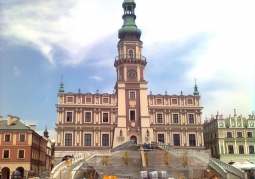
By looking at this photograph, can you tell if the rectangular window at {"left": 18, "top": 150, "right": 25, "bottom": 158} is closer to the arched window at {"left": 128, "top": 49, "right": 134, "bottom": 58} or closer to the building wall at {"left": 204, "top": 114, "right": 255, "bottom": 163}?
the arched window at {"left": 128, "top": 49, "right": 134, "bottom": 58}

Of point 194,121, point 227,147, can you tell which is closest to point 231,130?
point 227,147

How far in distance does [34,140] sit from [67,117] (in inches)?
341

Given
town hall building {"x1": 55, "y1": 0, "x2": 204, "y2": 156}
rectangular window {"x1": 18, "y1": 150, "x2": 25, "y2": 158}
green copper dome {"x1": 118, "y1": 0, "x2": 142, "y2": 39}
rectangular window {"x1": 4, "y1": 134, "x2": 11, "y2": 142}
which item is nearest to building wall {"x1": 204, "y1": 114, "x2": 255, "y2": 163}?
town hall building {"x1": 55, "y1": 0, "x2": 204, "y2": 156}

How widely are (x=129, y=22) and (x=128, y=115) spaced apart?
61.6ft

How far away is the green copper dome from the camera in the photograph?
66375 mm

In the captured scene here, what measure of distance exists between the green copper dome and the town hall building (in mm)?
451

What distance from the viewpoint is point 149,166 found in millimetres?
44906

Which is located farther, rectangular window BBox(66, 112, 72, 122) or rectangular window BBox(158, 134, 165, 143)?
→ rectangular window BBox(158, 134, 165, 143)

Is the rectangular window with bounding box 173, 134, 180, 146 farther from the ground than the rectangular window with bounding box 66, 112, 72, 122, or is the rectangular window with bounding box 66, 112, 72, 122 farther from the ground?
the rectangular window with bounding box 66, 112, 72, 122

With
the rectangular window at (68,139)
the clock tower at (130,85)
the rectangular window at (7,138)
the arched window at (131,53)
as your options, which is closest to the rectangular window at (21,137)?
the rectangular window at (7,138)

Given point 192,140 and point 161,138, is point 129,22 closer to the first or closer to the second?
point 161,138

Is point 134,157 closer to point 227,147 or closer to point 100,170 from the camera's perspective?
point 100,170

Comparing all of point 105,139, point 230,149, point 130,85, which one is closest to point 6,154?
point 105,139

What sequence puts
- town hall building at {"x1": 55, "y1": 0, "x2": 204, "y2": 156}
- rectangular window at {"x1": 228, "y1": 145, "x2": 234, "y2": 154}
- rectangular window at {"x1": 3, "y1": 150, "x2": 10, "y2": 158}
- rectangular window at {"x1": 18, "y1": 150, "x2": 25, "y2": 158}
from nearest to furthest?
rectangular window at {"x1": 3, "y1": 150, "x2": 10, "y2": 158}, rectangular window at {"x1": 18, "y1": 150, "x2": 25, "y2": 158}, town hall building at {"x1": 55, "y1": 0, "x2": 204, "y2": 156}, rectangular window at {"x1": 228, "y1": 145, "x2": 234, "y2": 154}
